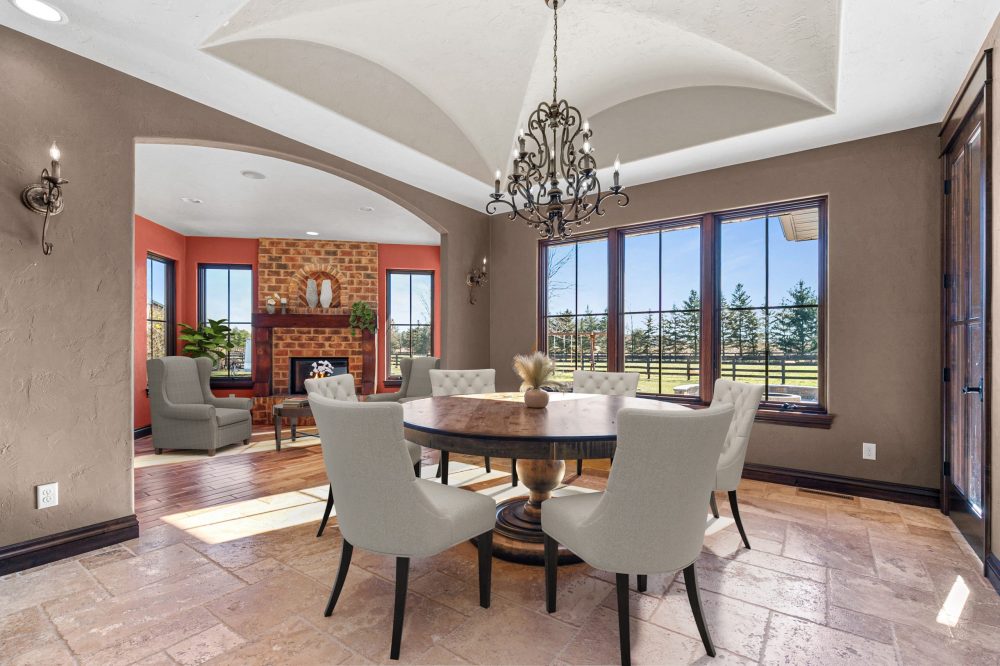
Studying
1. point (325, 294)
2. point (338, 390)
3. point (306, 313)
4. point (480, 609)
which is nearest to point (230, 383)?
point (306, 313)

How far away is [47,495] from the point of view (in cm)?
229

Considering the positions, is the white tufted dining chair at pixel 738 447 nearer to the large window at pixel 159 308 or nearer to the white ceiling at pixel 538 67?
the white ceiling at pixel 538 67

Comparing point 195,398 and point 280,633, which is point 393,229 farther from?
point 280,633

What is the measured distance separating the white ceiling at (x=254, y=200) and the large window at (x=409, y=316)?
2.27 feet

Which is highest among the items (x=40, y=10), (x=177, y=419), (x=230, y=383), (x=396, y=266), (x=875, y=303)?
(x=40, y=10)

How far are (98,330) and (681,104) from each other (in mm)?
3998

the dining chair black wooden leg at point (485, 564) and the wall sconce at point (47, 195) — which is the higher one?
the wall sconce at point (47, 195)

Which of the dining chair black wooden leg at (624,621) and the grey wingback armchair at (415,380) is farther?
the grey wingback armchair at (415,380)

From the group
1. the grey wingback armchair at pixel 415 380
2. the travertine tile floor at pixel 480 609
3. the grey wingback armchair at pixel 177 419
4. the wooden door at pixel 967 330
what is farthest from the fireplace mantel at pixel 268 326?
the wooden door at pixel 967 330

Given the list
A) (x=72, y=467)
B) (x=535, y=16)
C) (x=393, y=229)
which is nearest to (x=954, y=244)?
(x=535, y=16)

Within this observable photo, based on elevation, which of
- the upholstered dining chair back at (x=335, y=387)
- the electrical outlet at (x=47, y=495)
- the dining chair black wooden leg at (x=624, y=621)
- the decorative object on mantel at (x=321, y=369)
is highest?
the upholstered dining chair back at (x=335, y=387)

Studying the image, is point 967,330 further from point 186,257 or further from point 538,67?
point 186,257

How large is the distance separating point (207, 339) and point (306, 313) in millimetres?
1241

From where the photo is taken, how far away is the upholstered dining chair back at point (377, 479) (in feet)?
5.19
